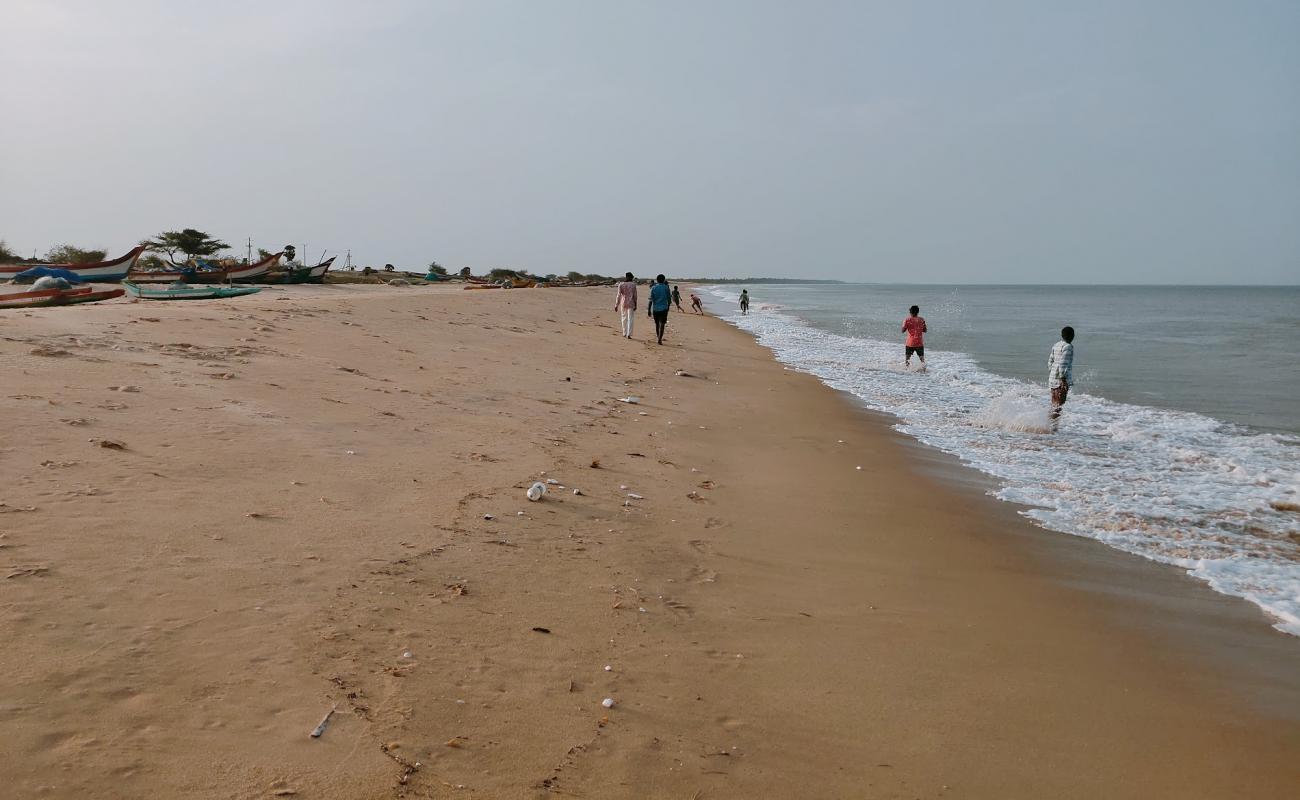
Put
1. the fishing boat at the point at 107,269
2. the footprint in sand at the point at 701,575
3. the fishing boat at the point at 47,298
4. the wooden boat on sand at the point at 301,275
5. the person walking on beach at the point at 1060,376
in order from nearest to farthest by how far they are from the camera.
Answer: the footprint in sand at the point at 701,575 < the person walking on beach at the point at 1060,376 < the fishing boat at the point at 47,298 < the fishing boat at the point at 107,269 < the wooden boat on sand at the point at 301,275

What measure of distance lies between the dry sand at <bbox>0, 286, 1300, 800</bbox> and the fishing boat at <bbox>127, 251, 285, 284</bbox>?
23.0 meters

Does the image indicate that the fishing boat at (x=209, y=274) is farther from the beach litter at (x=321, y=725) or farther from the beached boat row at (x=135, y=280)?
the beach litter at (x=321, y=725)

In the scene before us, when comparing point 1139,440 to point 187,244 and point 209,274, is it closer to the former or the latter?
point 209,274

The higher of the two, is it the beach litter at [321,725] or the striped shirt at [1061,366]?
the striped shirt at [1061,366]

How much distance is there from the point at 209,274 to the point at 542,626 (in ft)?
101

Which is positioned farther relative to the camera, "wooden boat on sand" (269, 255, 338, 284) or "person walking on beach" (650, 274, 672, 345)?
"wooden boat on sand" (269, 255, 338, 284)

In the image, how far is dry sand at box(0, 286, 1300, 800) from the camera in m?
2.79

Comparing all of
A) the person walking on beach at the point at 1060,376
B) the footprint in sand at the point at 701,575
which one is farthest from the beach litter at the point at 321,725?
the person walking on beach at the point at 1060,376

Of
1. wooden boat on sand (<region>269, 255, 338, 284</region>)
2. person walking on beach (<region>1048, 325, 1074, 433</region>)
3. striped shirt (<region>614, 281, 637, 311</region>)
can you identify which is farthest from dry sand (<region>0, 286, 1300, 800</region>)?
wooden boat on sand (<region>269, 255, 338, 284</region>)

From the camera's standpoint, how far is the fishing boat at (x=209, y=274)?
2796cm

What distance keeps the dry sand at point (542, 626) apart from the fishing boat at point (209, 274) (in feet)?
75.6

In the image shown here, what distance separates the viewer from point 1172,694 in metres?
3.73

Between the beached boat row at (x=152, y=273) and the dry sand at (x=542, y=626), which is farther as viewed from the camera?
the beached boat row at (x=152, y=273)

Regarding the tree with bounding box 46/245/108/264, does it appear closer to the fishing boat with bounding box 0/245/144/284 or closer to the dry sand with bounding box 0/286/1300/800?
the fishing boat with bounding box 0/245/144/284
